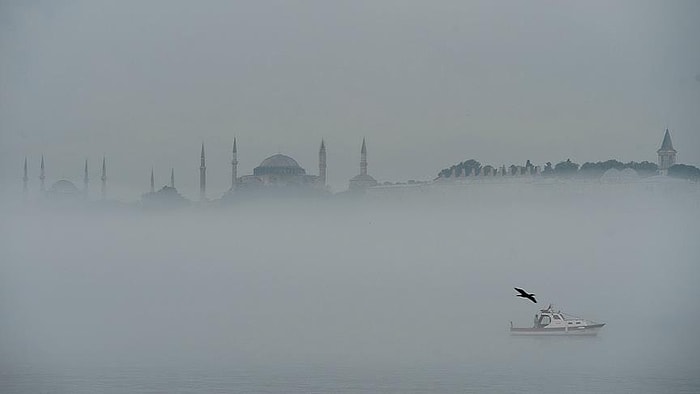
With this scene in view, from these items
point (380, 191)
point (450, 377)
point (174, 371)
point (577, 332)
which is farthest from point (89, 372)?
point (380, 191)

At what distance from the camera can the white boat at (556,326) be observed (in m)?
33.9

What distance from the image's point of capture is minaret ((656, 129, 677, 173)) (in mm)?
38000

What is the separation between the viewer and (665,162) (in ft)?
135

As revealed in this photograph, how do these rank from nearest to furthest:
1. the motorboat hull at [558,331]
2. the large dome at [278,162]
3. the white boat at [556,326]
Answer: the motorboat hull at [558,331] < the white boat at [556,326] < the large dome at [278,162]

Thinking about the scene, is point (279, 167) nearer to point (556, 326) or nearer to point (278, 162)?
point (278, 162)

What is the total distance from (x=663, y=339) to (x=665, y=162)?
1092 centimetres

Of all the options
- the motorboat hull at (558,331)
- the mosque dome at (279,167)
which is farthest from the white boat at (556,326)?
the mosque dome at (279,167)

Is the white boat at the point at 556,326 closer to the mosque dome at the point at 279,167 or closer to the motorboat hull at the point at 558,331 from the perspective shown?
the motorboat hull at the point at 558,331

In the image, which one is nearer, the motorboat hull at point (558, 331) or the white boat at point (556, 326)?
the motorboat hull at point (558, 331)

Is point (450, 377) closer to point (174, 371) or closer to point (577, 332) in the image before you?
point (174, 371)

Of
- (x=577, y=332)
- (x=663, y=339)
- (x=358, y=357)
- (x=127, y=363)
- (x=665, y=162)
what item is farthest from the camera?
(x=665, y=162)

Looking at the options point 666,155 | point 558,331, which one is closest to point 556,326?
point 558,331

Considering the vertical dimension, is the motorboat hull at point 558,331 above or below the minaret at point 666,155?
below

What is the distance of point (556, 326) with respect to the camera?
113 ft
